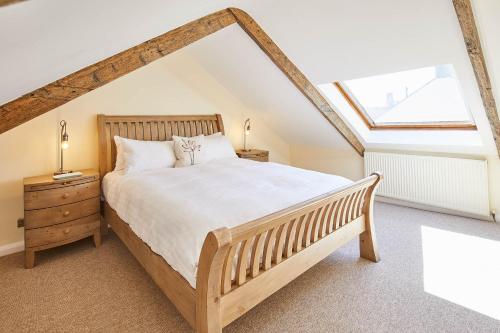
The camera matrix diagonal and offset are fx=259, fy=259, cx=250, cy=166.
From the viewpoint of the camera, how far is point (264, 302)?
68.0 inches

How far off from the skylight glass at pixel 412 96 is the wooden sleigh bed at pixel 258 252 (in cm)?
165

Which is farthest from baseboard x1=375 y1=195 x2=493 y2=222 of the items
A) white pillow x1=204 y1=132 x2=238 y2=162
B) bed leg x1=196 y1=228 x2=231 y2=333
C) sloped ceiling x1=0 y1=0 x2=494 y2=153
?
bed leg x1=196 y1=228 x2=231 y2=333

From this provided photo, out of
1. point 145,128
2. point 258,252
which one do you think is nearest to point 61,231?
point 145,128

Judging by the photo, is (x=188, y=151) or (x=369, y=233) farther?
(x=188, y=151)

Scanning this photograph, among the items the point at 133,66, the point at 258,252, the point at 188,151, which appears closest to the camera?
the point at 258,252

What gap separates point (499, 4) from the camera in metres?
1.54

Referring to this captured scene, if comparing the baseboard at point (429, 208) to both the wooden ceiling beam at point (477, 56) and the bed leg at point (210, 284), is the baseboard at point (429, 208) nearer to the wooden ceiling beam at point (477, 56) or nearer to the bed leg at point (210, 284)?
the wooden ceiling beam at point (477, 56)

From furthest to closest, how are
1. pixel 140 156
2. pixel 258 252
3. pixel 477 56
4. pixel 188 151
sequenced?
pixel 188 151 → pixel 140 156 → pixel 477 56 → pixel 258 252

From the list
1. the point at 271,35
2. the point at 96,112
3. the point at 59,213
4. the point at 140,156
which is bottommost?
the point at 59,213

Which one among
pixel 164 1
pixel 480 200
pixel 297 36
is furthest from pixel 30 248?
pixel 480 200

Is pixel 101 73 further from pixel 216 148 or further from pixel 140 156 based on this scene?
pixel 216 148

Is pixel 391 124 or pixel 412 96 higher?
pixel 412 96

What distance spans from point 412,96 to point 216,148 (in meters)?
2.49

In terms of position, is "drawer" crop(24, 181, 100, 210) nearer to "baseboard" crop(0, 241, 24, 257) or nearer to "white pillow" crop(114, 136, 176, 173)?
"white pillow" crop(114, 136, 176, 173)
